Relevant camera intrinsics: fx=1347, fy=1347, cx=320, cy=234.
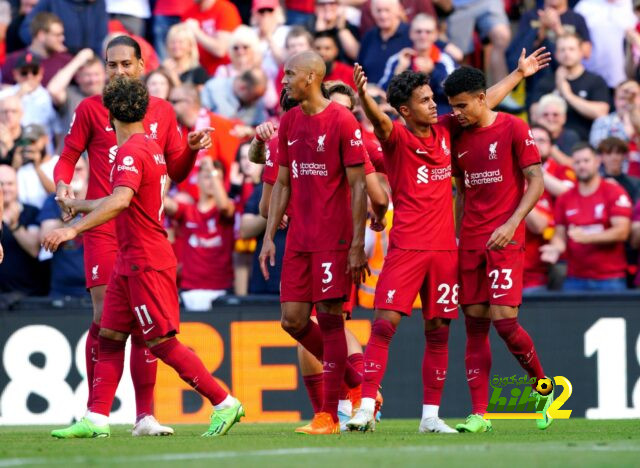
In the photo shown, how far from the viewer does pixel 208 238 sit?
13766 millimetres

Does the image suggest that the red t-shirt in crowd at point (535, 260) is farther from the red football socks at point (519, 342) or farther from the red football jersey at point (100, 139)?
the red football jersey at point (100, 139)

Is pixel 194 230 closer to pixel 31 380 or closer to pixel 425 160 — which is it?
pixel 31 380

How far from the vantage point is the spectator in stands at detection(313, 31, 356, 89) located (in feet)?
49.0

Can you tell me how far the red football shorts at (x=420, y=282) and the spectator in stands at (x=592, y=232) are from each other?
3.67 meters

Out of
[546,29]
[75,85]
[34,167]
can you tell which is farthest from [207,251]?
[546,29]

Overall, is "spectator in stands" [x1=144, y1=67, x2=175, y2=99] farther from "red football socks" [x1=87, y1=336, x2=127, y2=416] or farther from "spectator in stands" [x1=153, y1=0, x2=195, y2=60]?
"red football socks" [x1=87, y1=336, x2=127, y2=416]

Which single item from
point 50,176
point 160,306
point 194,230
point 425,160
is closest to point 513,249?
point 425,160

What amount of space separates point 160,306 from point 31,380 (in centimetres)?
446

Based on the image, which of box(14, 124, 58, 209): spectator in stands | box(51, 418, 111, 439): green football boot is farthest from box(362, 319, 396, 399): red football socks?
box(14, 124, 58, 209): spectator in stands

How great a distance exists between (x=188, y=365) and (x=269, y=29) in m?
8.29

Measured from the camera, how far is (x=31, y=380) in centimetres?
1298

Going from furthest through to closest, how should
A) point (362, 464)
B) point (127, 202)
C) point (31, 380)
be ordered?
point (31, 380) → point (127, 202) → point (362, 464)

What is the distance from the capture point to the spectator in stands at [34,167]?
1420 centimetres
